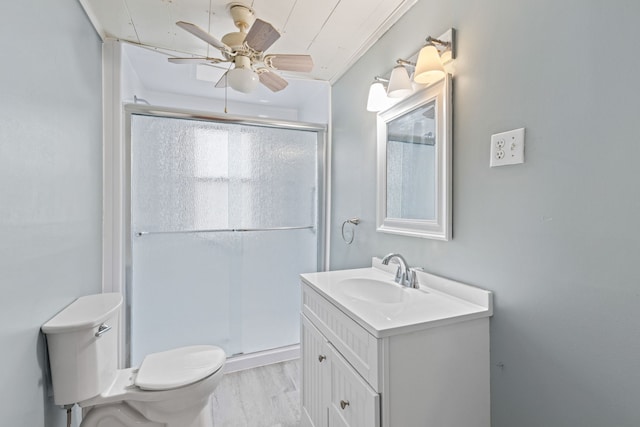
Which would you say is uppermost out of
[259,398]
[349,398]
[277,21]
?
[277,21]

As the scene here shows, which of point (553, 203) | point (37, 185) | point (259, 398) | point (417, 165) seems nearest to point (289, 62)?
point (417, 165)

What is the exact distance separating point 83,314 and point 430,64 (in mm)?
1738

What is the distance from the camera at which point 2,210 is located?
2.68 feet

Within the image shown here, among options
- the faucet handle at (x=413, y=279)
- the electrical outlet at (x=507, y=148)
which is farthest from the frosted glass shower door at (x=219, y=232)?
the electrical outlet at (x=507, y=148)

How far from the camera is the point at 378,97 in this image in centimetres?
156

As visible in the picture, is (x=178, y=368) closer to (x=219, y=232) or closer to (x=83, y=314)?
(x=83, y=314)

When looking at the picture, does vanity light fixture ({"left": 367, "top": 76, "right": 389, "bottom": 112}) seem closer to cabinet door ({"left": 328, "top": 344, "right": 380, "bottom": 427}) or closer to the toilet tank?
cabinet door ({"left": 328, "top": 344, "right": 380, "bottom": 427})

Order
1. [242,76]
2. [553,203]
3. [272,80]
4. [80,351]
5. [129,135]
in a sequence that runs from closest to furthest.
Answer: [553,203] < [80,351] < [242,76] < [272,80] < [129,135]

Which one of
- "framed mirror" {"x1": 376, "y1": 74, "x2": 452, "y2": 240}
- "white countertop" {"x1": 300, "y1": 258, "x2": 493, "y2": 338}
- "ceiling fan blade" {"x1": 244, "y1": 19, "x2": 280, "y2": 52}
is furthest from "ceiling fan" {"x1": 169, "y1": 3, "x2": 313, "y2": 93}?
"white countertop" {"x1": 300, "y1": 258, "x2": 493, "y2": 338}

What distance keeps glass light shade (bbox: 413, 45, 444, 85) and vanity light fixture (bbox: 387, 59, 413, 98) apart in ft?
0.37

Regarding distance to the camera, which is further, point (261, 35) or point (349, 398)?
point (261, 35)

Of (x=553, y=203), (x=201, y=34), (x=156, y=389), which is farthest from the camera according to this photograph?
(x=201, y=34)

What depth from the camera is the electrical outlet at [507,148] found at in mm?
936

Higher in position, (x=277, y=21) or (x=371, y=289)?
(x=277, y=21)
